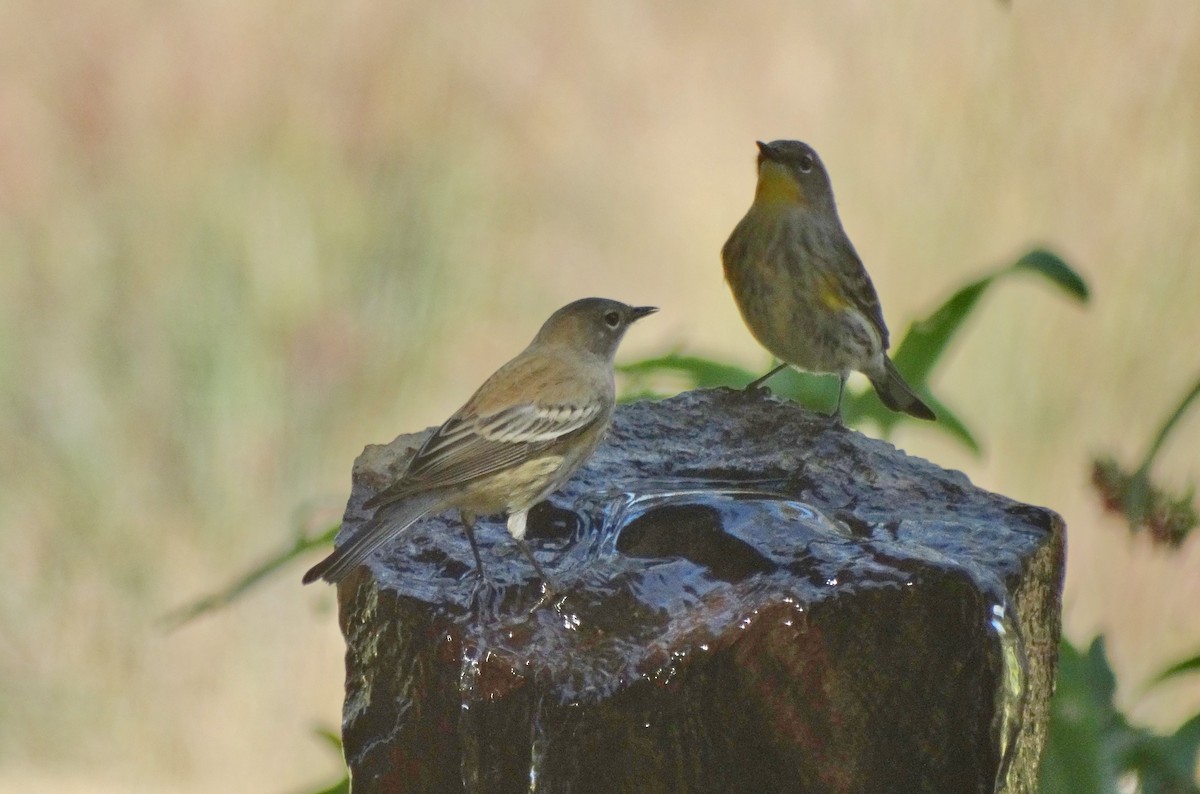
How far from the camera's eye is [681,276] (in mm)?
7223

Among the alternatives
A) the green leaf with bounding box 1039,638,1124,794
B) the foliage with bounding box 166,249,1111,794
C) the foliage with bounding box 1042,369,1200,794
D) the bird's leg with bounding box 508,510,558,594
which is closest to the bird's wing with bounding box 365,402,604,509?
the bird's leg with bounding box 508,510,558,594

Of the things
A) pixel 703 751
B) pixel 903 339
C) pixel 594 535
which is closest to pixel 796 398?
pixel 903 339

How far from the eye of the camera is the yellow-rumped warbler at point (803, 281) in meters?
4.54

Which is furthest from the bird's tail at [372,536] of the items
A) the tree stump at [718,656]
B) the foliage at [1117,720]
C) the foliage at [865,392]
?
the foliage at [1117,720]

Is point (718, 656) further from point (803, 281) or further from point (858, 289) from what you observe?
point (858, 289)

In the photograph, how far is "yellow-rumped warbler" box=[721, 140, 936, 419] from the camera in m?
4.54

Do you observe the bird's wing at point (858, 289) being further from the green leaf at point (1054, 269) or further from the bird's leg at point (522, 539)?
the bird's leg at point (522, 539)

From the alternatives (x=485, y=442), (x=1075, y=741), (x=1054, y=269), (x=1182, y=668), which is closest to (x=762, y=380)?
(x=1054, y=269)

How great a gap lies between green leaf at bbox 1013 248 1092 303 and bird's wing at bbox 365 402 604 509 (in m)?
1.67

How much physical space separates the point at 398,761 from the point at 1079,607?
176 inches

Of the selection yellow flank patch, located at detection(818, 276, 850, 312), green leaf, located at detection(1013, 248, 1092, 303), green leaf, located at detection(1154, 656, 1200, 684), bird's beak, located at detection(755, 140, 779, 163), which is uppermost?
bird's beak, located at detection(755, 140, 779, 163)

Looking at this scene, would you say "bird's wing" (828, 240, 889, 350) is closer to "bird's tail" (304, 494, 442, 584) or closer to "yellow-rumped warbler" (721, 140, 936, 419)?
"yellow-rumped warbler" (721, 140, 936, 419)

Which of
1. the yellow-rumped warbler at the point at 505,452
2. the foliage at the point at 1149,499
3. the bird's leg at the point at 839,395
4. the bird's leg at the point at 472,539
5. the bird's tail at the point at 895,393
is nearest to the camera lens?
the yellow-rumped warbler at the point at 505,452

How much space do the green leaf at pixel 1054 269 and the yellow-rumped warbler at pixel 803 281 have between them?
0.45 metres
